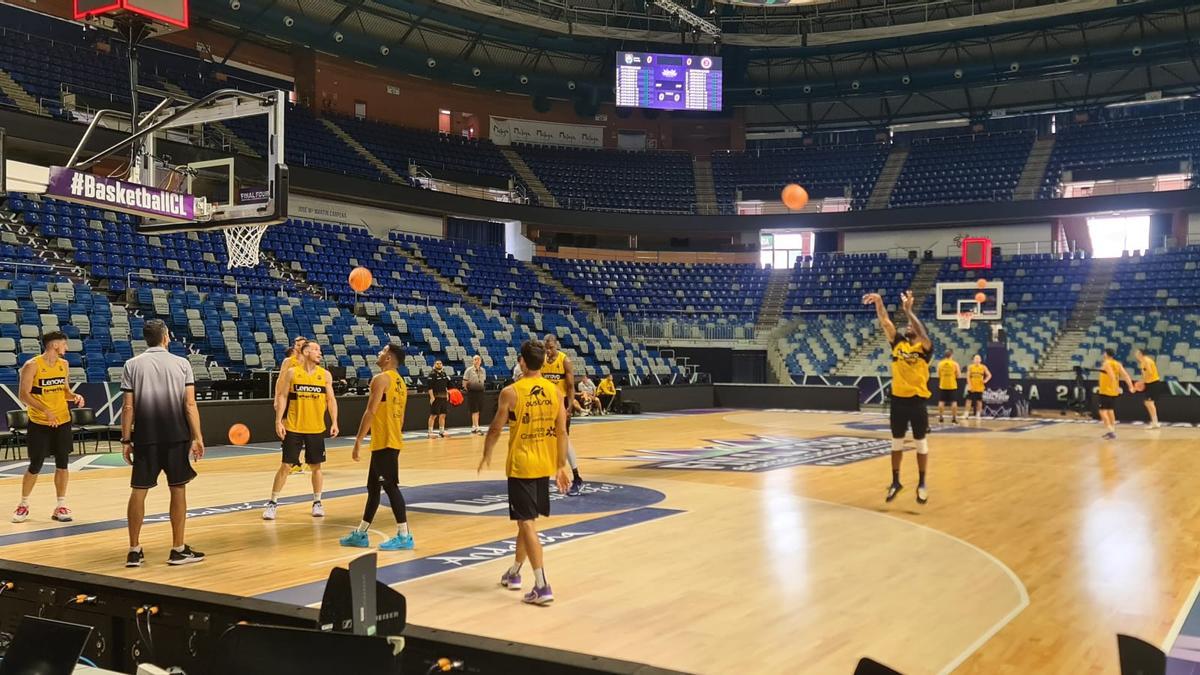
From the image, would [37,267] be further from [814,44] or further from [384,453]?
[814,44]

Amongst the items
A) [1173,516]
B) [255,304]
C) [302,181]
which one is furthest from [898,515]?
[302,181]

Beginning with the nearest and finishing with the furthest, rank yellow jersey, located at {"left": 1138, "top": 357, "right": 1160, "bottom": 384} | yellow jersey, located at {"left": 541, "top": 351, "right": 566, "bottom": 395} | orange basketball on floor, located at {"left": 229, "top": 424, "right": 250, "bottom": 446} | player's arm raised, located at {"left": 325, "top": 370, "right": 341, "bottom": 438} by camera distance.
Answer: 1. player's arm raised, located at {"left": 325, "top": 370, "right": 341, "bottom": 438}
2. yellow jersey, located at {"left": 541, "top": 351, "right": 566, "bottom": 395}
3. orange basketball on floor, located at {"left": 229, "top": 424, "right": 250, "bottom": 446}
4. yellow jersey, located at {"left": 1138, "top": 357, "right": 1160, "bottom": 384}

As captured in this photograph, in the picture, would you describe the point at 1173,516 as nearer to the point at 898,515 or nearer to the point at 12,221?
the point at 898,515

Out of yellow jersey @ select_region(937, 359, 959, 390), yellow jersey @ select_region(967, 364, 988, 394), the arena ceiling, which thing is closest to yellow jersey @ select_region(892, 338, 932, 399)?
yellow jersey @ select_region(937, 359, 959, 390)

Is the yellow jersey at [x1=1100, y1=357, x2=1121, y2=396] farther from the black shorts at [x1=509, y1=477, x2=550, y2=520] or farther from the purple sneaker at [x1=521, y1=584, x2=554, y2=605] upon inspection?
the purple sneaker at [x1=521, y1=584, x2=554, y2=605]

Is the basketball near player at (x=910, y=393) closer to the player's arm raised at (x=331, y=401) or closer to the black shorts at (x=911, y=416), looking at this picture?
the black shorts at (x=911, y=416)

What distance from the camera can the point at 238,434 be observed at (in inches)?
689

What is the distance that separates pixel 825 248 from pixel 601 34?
13.2 m

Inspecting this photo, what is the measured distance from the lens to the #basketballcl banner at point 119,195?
10.9 m

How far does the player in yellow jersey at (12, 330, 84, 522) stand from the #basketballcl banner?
80.5 inches

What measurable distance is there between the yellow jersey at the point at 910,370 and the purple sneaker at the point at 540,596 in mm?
5866

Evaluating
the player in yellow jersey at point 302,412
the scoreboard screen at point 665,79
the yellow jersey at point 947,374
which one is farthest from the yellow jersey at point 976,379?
the player in yellow jersey at point 302,412

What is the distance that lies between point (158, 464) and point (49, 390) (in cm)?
310

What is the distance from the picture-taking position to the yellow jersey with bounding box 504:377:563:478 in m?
6.52
